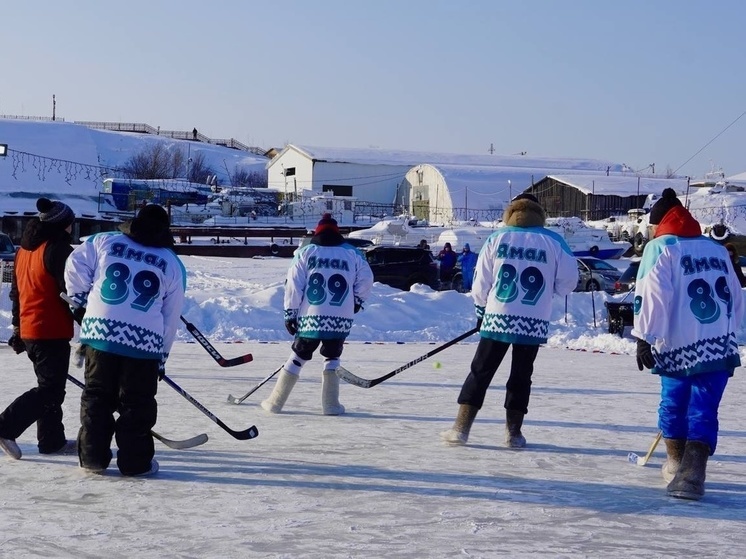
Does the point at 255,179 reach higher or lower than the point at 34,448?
higher

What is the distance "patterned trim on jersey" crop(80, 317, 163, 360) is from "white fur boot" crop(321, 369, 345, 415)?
255 cm

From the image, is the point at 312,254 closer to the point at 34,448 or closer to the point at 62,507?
the point at 34,448

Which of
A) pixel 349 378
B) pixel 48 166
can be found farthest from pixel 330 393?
pixel 48 166

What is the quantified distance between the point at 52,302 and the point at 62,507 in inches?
54.3

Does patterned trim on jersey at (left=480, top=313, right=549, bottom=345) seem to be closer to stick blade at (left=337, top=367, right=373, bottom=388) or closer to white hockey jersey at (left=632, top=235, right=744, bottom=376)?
white hockey jersey at (left=632, top=235, right=744, bottom=376)

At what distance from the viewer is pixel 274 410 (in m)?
7.44

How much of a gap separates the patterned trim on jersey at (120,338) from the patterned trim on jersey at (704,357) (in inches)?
102

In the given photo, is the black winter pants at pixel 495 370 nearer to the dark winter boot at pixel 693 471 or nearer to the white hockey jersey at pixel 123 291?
the dark winter boot at pixel 693 471

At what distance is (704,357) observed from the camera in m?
4.78

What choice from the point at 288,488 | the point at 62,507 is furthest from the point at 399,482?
the point at 62,507

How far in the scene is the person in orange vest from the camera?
5.42 m

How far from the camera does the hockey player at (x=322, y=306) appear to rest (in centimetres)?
732

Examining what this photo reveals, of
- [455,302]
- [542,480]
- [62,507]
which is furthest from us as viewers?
[455,302]

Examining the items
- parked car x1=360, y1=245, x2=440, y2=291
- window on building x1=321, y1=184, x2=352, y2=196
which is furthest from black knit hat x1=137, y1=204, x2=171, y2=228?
window on building x1=321, y1=184, x2=352, y2=196
